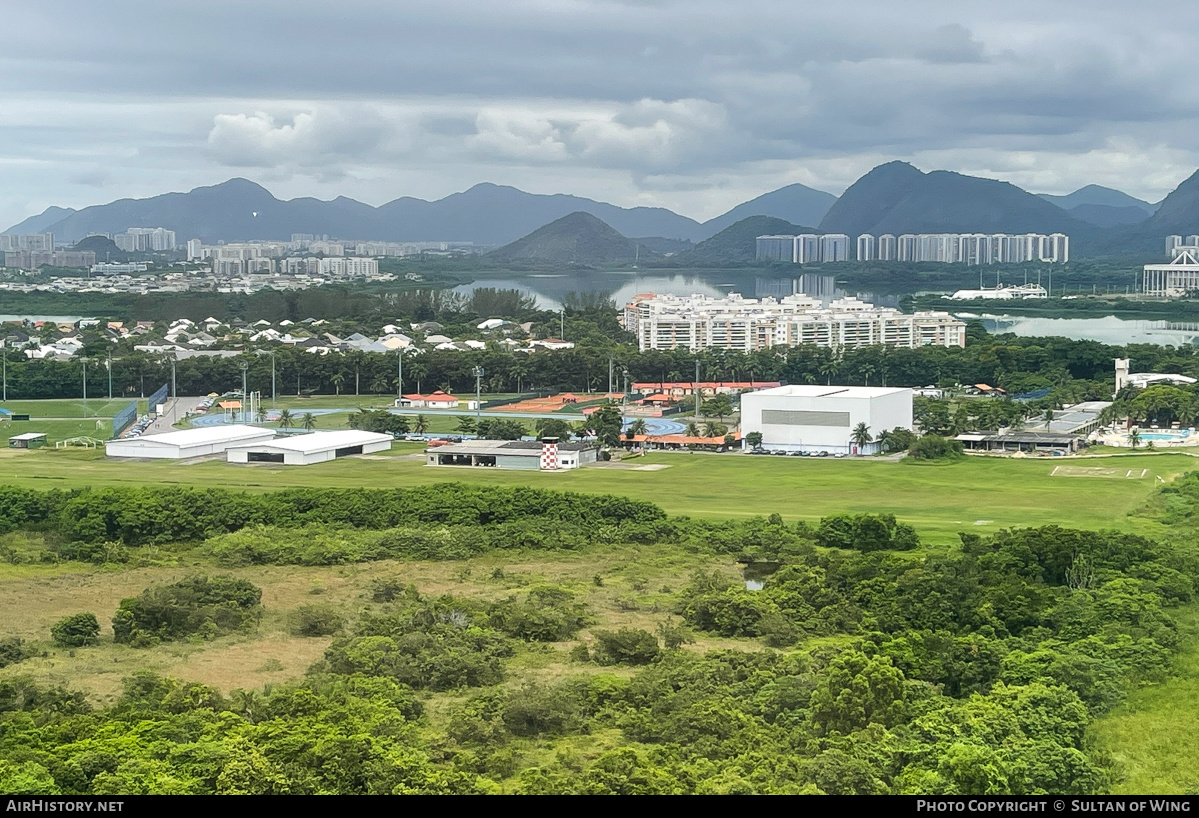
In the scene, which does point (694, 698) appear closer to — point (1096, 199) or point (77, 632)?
point (77, 632)

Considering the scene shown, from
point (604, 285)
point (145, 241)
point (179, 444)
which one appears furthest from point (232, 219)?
point (179, 444)

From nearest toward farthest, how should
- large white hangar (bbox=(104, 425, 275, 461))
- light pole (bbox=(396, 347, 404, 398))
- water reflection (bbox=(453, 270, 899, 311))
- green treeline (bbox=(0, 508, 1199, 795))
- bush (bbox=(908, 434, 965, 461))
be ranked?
green treeline (bbox=(0, 508, 1199, 795)) < bush (bbox=(908, 434, 965, 461)) < large white hangar (bbox=(104, 425, 275, 461)) < light pole (bbox=(396, 347, 404, 398)) < water reflection (bbox=(453, 270, 899, 311))

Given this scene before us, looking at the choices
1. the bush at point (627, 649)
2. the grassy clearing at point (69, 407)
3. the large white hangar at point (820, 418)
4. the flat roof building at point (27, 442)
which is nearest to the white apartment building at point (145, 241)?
the grassy clearing at point (69, 407)

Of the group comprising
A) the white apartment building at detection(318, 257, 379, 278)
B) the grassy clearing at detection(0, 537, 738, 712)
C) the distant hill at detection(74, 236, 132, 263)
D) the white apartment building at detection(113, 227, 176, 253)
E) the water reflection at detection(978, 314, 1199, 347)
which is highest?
the white apartment building at detection(113, 227, 176, 253)

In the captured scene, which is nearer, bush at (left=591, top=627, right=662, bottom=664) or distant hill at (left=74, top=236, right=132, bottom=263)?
bush at (left=591, top=627, right=662, bottom=664)

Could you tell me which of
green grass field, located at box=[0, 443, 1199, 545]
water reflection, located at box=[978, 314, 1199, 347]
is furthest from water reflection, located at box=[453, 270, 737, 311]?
green grass field, located at box=[0, 443, 1199, 545]

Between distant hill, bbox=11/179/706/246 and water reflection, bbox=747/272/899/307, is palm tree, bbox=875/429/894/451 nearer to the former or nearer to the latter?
water reflection, bbox=747/272/899/307
